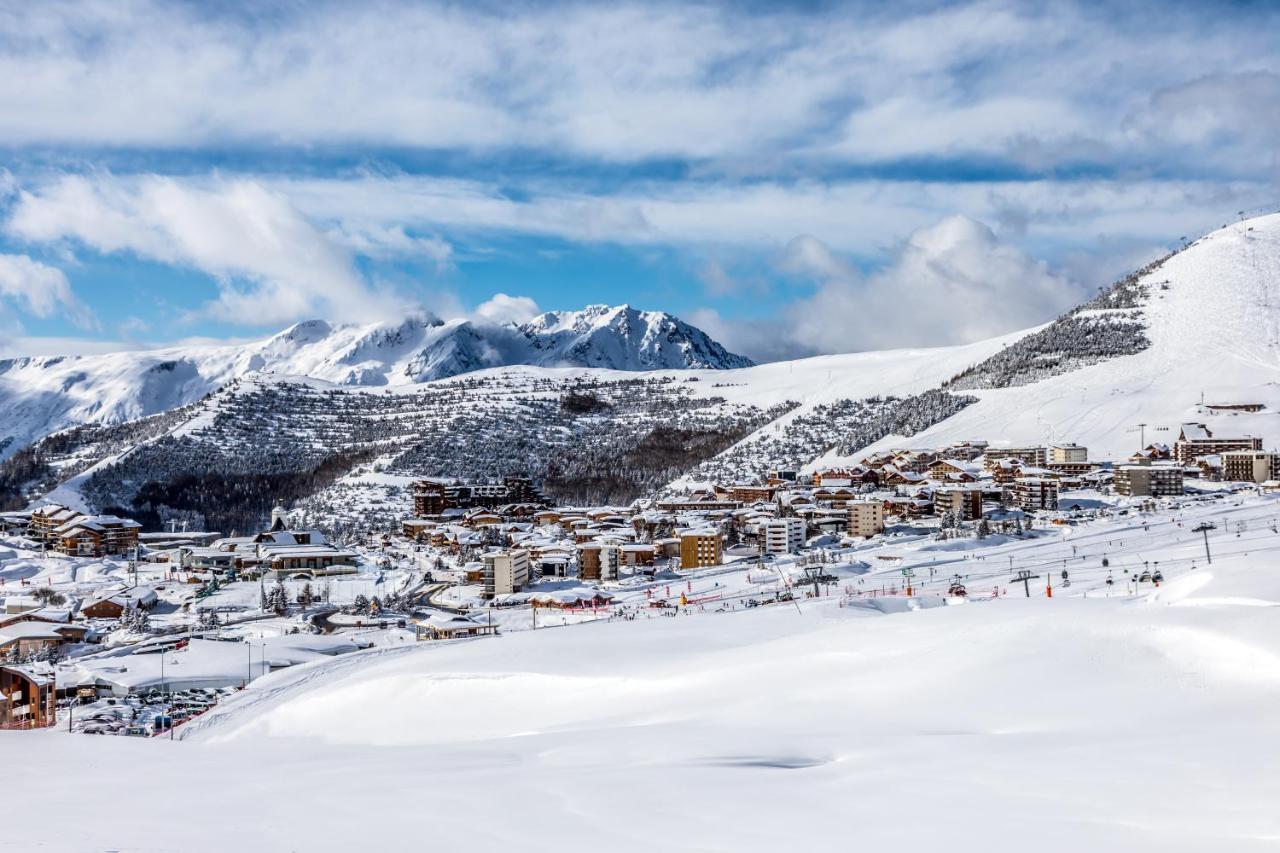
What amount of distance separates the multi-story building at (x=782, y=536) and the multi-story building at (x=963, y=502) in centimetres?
1023

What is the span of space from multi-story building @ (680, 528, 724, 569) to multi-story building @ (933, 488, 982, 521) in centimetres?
1582

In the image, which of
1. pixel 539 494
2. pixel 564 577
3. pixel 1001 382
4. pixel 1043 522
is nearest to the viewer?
pixel 564 577

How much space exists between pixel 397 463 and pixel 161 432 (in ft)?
135

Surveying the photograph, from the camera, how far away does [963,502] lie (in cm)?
6303

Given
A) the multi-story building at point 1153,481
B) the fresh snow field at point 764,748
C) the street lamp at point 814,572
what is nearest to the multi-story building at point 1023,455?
the multi-story building at point 1153,481

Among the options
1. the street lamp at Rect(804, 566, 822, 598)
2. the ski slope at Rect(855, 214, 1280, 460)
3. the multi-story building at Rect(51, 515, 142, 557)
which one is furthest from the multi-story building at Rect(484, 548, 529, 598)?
the ski slope at Rect(855, 214, 1280, 460)

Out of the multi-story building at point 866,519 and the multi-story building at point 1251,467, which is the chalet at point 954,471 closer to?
the multi-story building at point 866,519

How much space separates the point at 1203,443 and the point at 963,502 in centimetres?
3685

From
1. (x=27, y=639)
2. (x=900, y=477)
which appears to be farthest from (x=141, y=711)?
(x=900, y=477)

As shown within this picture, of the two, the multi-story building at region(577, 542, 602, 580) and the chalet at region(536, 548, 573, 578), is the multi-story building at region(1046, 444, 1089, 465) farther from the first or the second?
the chalet at region(536, 548, 573, 578)

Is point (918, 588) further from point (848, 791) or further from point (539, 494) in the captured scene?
point (539, 494)

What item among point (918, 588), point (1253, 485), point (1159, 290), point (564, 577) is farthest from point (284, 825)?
point (1159, 290)

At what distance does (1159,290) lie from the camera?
150375mm

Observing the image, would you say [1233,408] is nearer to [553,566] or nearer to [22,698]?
[553,566]
